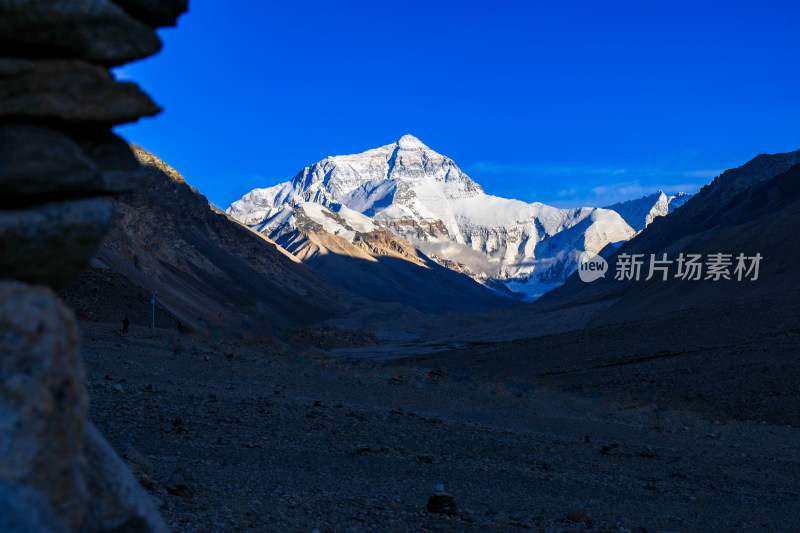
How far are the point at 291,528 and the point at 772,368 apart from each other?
73.0 ft

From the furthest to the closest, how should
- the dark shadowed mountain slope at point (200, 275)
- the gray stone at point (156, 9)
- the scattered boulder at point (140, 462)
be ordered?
1. the dark shadowed mountain slope at point (200, 275)
2. the scattered boulder at point (140, 462)
3. the gray stone at point (156, 9)

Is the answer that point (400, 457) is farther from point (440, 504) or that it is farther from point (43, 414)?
point (43, 414)

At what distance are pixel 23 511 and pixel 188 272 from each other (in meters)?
71.2

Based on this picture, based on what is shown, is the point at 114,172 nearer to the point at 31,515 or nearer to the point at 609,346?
the point at 31,515

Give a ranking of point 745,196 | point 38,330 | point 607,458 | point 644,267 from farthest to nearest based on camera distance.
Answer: point 745,196 → point 644,267 → point 607,458 → point 38,330

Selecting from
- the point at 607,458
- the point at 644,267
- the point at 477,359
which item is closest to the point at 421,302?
the point at 644,267

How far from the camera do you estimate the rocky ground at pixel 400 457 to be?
664 cm

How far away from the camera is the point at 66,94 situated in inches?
142

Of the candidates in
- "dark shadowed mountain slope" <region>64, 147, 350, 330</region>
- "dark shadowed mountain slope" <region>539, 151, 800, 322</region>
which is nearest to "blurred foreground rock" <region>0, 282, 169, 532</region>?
"dark shadowed mountain slope" <region>64, 147, 350, 330</region>

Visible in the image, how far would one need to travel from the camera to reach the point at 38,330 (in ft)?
10.3

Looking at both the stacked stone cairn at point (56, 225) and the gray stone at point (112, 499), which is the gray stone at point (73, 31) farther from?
the gray stone at point (112, 499)

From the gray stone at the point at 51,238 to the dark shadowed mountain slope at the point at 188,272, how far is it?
28.7 m

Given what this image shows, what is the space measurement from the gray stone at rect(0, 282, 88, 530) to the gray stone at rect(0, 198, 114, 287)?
22 centimetres

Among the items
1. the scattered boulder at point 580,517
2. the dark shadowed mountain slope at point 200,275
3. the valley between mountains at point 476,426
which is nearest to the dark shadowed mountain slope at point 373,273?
the dark shadowed mountain slope at point 200,275
